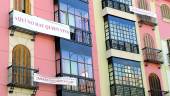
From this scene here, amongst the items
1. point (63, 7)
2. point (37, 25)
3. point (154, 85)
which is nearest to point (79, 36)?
point (63, 7)

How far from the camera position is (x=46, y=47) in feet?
82.8

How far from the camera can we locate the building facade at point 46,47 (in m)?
23.2

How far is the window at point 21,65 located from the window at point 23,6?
2558 millimetres

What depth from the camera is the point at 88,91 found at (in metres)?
25.7

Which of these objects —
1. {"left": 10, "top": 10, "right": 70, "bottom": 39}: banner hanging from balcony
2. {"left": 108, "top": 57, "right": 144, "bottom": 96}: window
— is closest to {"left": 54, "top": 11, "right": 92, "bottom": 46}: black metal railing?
{"left": 10, "top": 10, "right": 70, "bottom": 39}: banner hanging from balcony

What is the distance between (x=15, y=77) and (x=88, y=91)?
A: 5224 millimetres

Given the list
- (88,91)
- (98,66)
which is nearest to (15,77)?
(88,91)

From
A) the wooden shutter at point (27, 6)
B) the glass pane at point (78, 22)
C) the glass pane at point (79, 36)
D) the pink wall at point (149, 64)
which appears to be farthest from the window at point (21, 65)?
the pink wall at point (149, 64)

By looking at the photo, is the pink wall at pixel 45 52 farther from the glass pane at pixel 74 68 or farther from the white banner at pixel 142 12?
the white banner at pixel 142 12

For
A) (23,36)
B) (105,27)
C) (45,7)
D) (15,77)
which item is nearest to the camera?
(15,77)

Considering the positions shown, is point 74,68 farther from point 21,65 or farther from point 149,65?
point 149,65

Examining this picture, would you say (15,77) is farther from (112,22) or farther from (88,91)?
(112,22)

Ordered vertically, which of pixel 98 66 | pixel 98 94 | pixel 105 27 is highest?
pixel 105 27

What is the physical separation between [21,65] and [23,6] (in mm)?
4137
